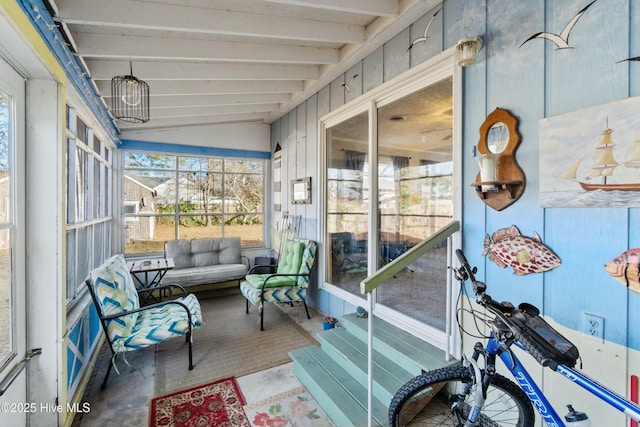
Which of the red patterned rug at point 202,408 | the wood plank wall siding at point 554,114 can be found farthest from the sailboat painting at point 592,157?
the red patterned rug at point 202,408

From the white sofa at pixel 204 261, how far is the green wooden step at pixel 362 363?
241 centimetres

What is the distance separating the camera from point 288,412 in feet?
6.91

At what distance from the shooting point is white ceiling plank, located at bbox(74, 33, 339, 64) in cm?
229

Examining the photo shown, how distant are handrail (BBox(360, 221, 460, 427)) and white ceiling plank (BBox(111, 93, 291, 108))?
123 inches

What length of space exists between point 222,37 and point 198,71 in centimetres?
52

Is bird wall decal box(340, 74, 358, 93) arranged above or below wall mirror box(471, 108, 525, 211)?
above

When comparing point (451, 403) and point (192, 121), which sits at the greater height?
point (192, 121)

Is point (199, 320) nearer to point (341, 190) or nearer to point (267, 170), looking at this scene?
point (341, 190)

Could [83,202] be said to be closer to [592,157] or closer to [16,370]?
[16,370]

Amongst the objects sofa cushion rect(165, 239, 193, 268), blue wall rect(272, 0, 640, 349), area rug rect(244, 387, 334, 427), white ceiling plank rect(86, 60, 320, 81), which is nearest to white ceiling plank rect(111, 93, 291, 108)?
white ceiling plank rect(86, 60, 320, 81)

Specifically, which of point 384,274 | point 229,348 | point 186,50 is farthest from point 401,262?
point 186,50

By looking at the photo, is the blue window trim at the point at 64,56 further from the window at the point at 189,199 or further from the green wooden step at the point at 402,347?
the green wooden step at the point at 402,347

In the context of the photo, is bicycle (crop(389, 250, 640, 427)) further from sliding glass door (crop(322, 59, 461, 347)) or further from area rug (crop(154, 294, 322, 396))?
area rug (crop(154, 294, 322, 396))

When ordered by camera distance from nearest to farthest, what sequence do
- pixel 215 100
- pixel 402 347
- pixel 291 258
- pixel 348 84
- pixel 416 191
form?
pixel 402 347 → pixel 416 191 → pixel 348 84 → pixel 215 100 → pixel 291 258
